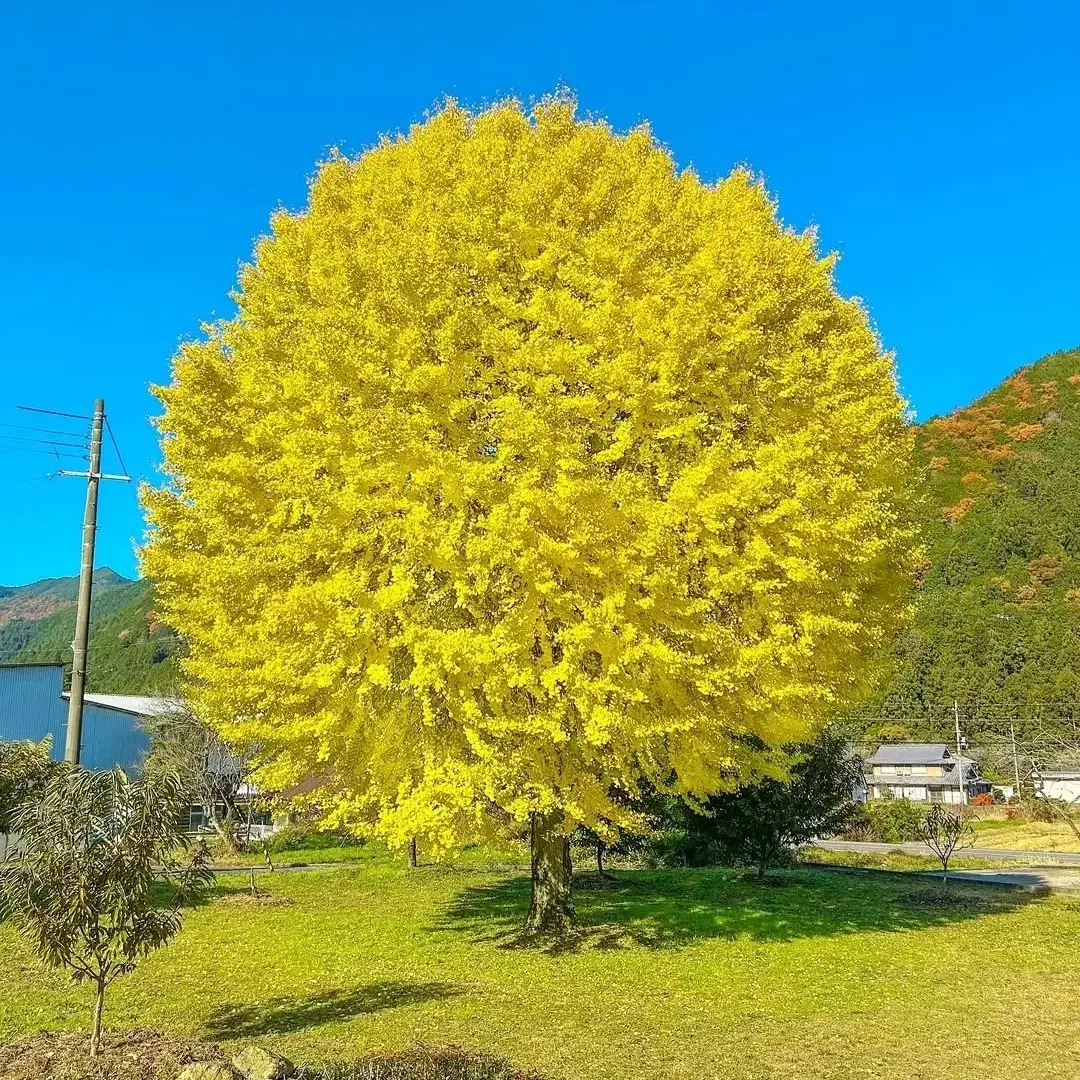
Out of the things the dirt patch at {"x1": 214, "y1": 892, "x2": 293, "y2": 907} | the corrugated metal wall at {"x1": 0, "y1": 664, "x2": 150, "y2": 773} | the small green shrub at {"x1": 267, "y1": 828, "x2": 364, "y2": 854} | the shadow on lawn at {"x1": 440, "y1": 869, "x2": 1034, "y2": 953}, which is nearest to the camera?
the shadow on lawn at {"x1": 440, "y1": 869, "x2": 1034, "y2": 953}

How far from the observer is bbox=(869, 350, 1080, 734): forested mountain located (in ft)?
192

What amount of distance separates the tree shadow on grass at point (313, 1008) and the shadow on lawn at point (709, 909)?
2.88 m

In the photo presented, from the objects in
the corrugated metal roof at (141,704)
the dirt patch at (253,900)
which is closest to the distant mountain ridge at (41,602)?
the corrugated metal roof at (141,704)

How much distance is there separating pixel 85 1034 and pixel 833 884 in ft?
54.6

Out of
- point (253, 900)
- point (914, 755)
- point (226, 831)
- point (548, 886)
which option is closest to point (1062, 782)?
point (914, 755)

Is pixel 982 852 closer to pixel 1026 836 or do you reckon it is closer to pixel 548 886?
pixel 1026 836

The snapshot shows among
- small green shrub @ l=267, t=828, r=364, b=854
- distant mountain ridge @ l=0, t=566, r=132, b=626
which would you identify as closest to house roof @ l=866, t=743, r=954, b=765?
small green shrub @ l=267, t=828, r=364, b=854

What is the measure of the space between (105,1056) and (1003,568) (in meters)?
66.8

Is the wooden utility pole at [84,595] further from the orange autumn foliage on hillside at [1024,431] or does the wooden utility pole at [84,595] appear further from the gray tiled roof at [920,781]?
the orange autumn foliage on hillside at [1024,431]

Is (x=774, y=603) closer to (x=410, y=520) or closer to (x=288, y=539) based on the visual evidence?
(x=410, y=520)

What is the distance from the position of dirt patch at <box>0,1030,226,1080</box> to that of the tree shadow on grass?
88 centimetres

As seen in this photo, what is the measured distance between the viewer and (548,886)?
14.5 m

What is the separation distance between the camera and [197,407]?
47.1ft

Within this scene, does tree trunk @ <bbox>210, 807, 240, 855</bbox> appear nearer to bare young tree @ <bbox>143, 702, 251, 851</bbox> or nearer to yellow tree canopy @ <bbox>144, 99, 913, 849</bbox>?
bare young tree @ <bbox>143, 702, 251, 851</bbox>
